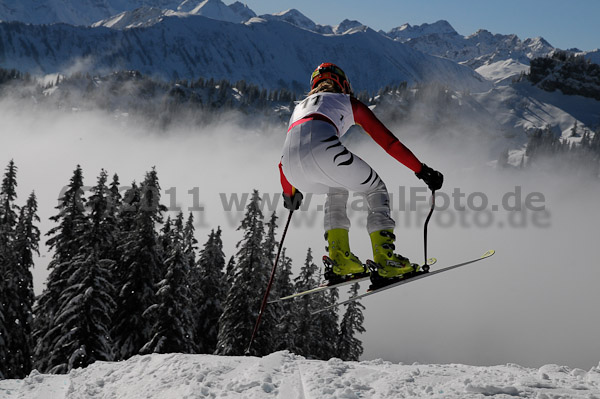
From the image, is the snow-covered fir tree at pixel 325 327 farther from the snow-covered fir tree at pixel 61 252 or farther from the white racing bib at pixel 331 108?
the white racing bib at pixel 331 108

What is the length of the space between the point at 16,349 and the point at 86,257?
851 centimetres

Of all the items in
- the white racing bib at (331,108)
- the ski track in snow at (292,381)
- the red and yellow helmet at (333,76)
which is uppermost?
the red and yellow helmet at (333,76)

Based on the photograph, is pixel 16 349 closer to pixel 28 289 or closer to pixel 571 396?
pixel 28 289

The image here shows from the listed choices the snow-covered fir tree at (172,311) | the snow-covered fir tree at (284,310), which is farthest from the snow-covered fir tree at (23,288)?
the snow-covered fir tree at (284,310)

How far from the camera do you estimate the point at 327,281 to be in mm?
6949

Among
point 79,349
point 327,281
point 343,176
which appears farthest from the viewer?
point 79,349

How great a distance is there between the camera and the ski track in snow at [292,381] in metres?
5.73

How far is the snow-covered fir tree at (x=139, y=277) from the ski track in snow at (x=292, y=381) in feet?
54.5

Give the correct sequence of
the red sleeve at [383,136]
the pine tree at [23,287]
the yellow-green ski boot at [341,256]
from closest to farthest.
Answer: the red sleeve at [383,136] < the yellow-green ski boot at [341,256] < the pine tree at [23,287]

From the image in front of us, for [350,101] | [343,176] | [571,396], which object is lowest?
[571,396]

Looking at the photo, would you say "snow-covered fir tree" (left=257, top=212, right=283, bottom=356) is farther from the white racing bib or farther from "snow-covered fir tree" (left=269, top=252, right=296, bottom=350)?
the white racing bib

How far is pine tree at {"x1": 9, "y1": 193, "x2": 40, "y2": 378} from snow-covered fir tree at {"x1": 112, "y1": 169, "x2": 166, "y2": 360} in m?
4.67

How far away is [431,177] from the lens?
20.8 feet

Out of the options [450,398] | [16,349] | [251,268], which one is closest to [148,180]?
[251,268]
